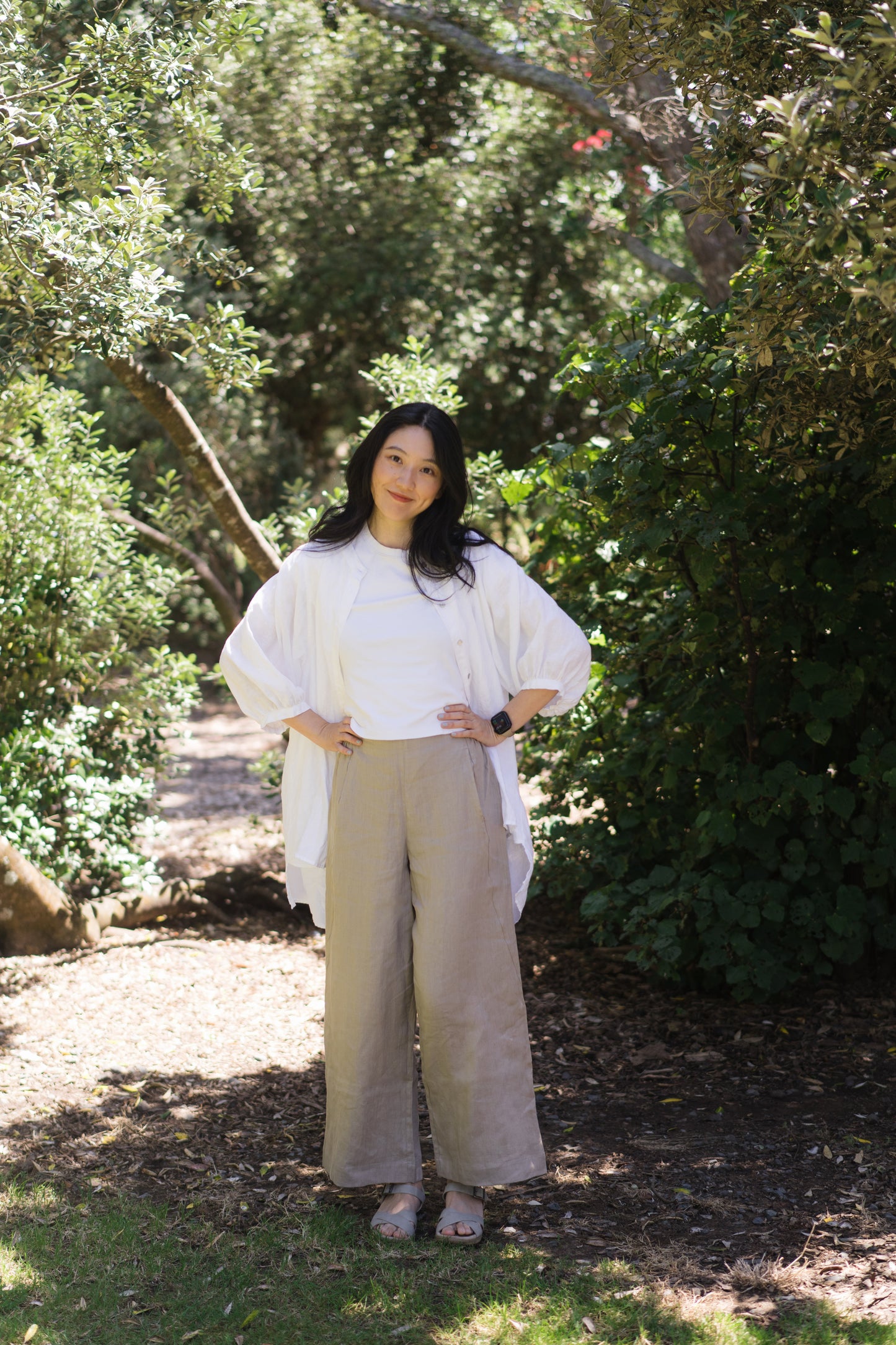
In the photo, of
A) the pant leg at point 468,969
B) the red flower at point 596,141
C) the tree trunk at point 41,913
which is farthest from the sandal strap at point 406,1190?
the red flower at point 596,141

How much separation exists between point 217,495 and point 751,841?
249cm

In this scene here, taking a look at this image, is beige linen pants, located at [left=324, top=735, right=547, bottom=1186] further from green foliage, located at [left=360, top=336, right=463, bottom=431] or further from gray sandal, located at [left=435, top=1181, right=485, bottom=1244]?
green foliage, located at [left=360, top=336, right=463, bottom=431]

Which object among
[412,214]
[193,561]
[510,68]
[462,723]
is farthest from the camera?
[412,214]

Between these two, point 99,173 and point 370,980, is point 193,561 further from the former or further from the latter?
point 370,980

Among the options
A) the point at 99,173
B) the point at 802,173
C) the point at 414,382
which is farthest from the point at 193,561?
the point at 802,173

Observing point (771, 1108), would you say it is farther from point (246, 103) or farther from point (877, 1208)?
point (246, 103)

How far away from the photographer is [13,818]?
15.4 feet

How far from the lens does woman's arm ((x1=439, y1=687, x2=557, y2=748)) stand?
2.70 metres

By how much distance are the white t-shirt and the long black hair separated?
0.08m

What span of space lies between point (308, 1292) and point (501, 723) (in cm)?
127

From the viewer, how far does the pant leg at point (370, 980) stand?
2.73 m

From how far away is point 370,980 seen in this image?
9.03ft

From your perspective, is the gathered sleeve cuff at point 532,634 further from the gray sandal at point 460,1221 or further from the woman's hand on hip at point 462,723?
the gray sandal at point 460,1221

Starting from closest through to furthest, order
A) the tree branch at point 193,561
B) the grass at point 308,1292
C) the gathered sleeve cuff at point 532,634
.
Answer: the grass at point 308,1292, the gathered sleeve cuff at point 532,634, the tree branch at point 193,561
